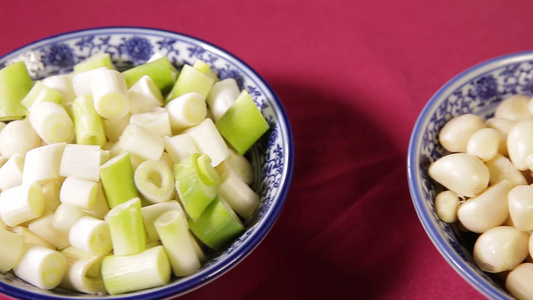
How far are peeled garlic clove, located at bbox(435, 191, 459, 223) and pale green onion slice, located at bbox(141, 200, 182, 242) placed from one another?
37 cm

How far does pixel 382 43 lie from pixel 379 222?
1.48ft

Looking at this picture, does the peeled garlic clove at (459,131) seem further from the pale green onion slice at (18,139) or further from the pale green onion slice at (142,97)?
the pale green onion slice at (18,139)

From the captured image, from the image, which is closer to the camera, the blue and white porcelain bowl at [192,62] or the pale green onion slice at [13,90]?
the blue and white porcelain bowl at [192,62]

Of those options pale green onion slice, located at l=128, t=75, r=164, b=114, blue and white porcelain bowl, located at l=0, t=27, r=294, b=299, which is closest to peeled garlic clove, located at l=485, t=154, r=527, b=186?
blue and white porcelain bowl, located at l=0, t=27, r=294, b=299

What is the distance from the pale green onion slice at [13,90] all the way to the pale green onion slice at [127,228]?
290 millimetres

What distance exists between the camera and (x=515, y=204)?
28.7 inches

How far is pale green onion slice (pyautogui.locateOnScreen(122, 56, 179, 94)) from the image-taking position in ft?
2.94

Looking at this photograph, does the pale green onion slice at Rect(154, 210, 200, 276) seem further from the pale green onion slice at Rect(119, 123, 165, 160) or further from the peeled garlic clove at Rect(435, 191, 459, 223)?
the peeled garlic clove at Rect(435, 191, 459, 223)

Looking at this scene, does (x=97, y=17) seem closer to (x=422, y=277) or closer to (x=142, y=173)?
(x=142, y=173)

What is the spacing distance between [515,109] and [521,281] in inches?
12.6

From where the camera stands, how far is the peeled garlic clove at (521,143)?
786 mm

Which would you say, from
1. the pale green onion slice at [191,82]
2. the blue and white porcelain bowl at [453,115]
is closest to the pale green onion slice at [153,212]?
the pale green onion slice at [191,82]

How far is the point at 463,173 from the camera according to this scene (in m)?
0.77

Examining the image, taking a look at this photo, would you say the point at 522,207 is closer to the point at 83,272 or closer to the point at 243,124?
the point at 243,124
